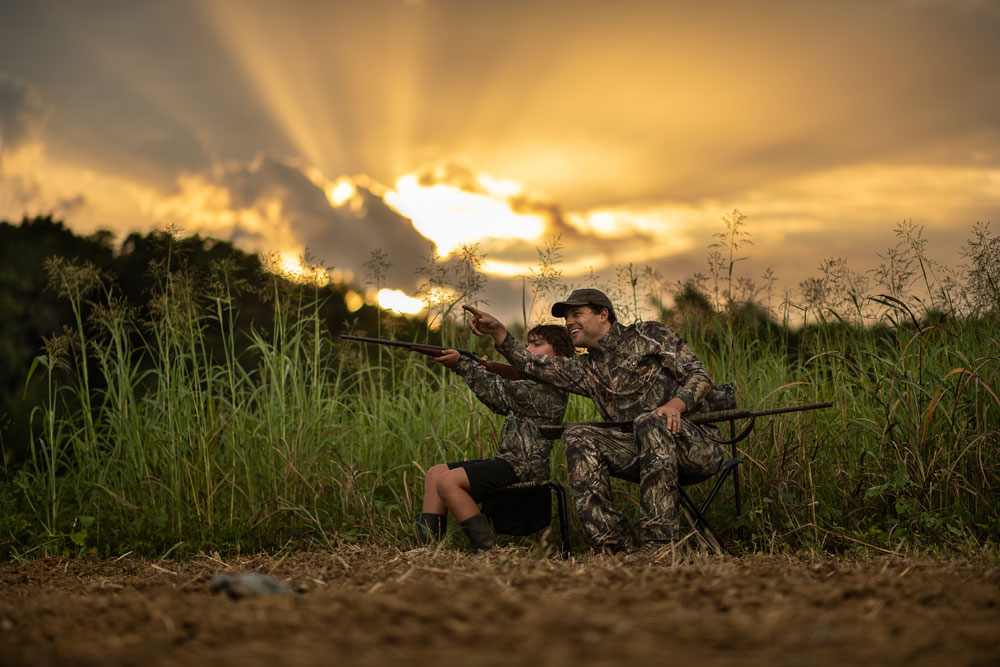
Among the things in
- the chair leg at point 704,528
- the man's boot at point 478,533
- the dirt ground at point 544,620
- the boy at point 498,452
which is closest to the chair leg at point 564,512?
the boy at point 498,452

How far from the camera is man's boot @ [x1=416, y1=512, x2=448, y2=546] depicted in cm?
445

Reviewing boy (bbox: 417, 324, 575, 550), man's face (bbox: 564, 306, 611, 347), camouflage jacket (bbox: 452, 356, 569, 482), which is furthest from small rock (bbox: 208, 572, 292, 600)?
man's face (bbox: 564, 306, 611, 347)

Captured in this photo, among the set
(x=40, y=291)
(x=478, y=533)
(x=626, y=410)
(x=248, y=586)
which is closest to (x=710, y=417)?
(x=626, y=410)

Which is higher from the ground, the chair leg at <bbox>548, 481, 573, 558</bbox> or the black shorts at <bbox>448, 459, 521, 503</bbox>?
the black shorts at <bbox>448, 459, 521, 503</bbox>

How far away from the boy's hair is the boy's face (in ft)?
0.04

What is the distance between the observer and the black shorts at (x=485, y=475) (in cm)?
443

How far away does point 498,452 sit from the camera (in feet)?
15.5

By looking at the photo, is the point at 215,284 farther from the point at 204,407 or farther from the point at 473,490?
the point at 473,490

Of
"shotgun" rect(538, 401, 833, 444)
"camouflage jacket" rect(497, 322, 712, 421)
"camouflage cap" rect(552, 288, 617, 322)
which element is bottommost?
"shotgun" rect(538, 401, 833, 444)

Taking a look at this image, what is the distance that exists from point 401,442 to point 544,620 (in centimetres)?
369

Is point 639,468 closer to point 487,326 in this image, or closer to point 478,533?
point 478,533

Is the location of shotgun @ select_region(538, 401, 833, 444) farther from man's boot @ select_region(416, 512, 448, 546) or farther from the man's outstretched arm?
man's boot @ select_region(416, 512, 448, 546)

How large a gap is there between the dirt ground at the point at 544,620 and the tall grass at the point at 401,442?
1511mm

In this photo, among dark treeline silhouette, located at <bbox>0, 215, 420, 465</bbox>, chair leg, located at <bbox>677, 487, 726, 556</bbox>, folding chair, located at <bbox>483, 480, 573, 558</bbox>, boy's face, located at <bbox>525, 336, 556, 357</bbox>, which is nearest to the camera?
chair leg, located at <bbox>677, 487, 726, 556</bbox>
